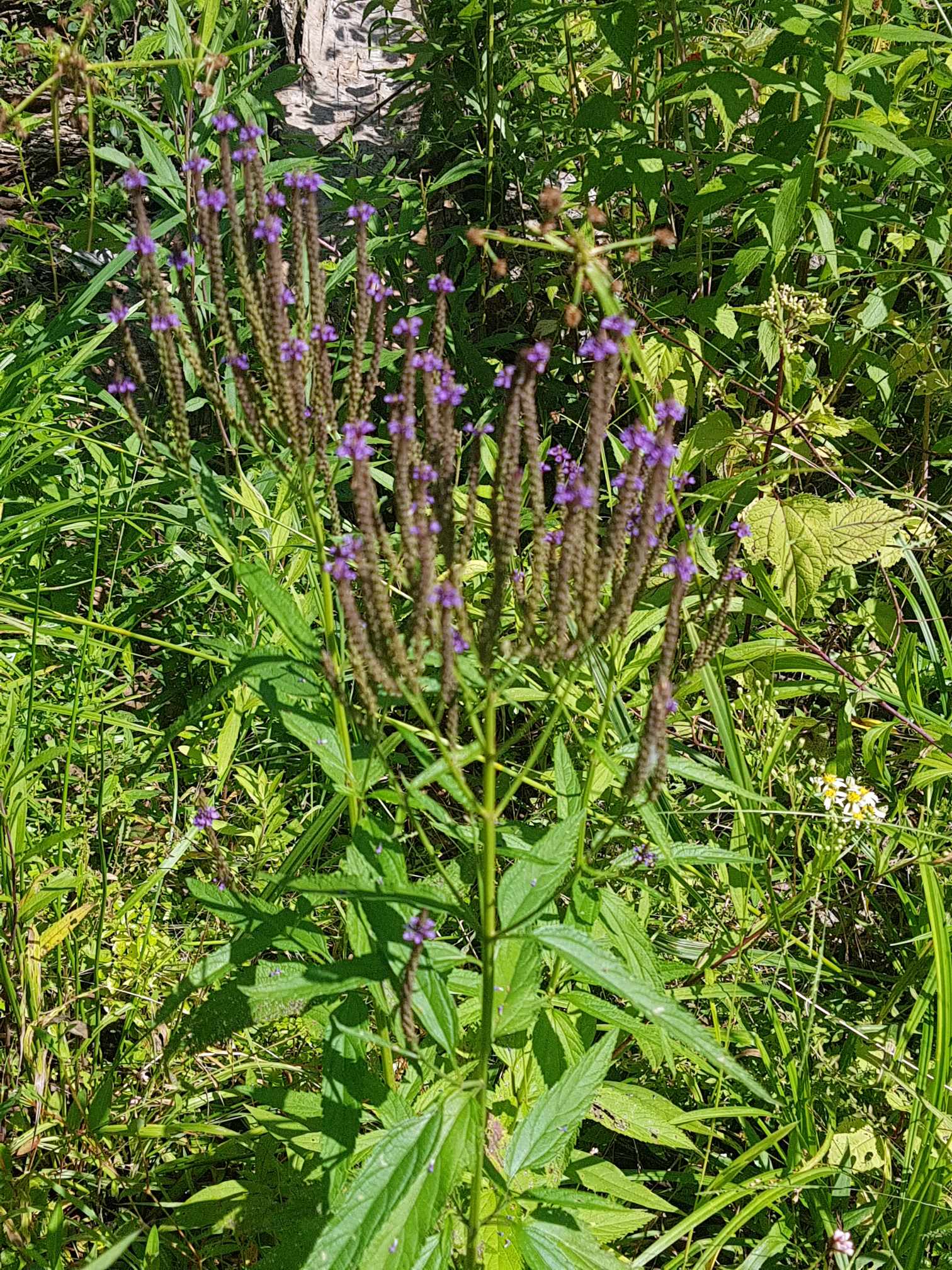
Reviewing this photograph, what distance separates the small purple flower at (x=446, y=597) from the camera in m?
1.41

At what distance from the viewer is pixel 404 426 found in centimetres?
155

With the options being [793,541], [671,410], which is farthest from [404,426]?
[793,541]

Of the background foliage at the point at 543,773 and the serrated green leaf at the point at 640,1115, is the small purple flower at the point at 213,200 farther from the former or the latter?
the serrated green leaf at the point at 640,1115

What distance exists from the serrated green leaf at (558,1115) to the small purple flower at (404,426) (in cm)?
111

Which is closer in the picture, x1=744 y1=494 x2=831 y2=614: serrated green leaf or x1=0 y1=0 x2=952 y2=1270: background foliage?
x1=0 y1=0 x2=952 y2=1270: background foliage

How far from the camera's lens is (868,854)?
2.77 metres

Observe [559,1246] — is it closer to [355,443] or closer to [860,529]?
[355,443]

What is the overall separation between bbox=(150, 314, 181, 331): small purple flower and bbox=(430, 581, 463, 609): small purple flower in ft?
2.34

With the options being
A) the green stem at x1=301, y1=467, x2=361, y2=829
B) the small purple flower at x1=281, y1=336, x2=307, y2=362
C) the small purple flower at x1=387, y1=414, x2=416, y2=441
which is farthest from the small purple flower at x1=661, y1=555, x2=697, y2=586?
the small purple flower at x1=281, y1=336, x2=307, y2=362

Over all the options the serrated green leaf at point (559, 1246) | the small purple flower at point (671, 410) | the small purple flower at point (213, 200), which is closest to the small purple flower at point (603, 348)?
the small purple flower at point (671, 410)

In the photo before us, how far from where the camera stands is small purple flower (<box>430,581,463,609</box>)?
4.62 feet

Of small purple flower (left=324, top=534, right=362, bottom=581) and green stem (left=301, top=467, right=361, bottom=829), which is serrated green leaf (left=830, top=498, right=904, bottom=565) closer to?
green stem (left=301, top=467, right=361, bottom=829)

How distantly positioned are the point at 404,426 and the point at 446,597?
291 millimetres

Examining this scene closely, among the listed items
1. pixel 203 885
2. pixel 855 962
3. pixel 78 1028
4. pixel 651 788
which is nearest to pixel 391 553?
pixel 651 788
